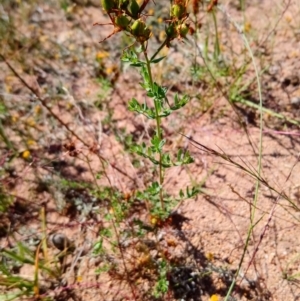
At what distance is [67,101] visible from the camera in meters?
3.13

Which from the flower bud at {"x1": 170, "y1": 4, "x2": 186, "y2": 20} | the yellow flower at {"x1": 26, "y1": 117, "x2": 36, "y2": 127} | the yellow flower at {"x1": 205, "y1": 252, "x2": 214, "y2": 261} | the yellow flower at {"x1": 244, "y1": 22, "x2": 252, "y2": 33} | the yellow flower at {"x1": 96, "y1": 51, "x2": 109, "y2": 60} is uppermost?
the yellow flower at {"x1": 244, "y1": 22, "x2": 252, "y2": 33}

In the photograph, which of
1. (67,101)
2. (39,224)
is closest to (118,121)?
(67,101)

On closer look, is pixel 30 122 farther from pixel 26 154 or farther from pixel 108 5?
pixel 108 5

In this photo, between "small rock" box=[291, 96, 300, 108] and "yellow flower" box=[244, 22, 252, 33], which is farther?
"yellow flower" box=[244, 22, 252, 33]

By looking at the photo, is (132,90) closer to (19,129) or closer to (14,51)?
(19,129)

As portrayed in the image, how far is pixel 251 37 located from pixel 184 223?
64.9 inches

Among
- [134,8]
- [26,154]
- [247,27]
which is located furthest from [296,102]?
[26,154]

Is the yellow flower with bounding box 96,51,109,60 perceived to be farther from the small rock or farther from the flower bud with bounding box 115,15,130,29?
the flower bud with bounding box 115,15,130,29

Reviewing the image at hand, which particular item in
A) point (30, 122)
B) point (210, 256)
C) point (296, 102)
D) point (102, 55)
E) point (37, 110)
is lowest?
point (210, 256)

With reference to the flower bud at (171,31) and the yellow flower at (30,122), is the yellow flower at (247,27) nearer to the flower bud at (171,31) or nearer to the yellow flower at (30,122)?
the flower bud at (171,31)

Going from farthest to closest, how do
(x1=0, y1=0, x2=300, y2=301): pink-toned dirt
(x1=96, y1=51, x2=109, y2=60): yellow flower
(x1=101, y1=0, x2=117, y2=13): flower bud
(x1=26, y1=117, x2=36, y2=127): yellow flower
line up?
(x1=96, y1=51, x2=109, y2=60): yellow flower → (x1=26, y1=117, x2=36, y2=127): yellow flower → (x1=0, y1=0, x2=300, y2=301): pink-toned dirt → (x1=101, y1=0, x2=117, y2=13): flower bud

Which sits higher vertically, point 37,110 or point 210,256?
point 37,110

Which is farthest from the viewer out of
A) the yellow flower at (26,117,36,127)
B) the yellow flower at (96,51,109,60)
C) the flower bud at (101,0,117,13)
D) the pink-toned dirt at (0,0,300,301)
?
the yellow flower at (96,51,109,60)

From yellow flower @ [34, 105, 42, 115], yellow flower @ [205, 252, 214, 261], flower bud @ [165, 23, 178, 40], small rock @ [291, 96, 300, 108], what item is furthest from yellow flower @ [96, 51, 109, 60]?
yellow flower @ [205, 252, 214, 261]
